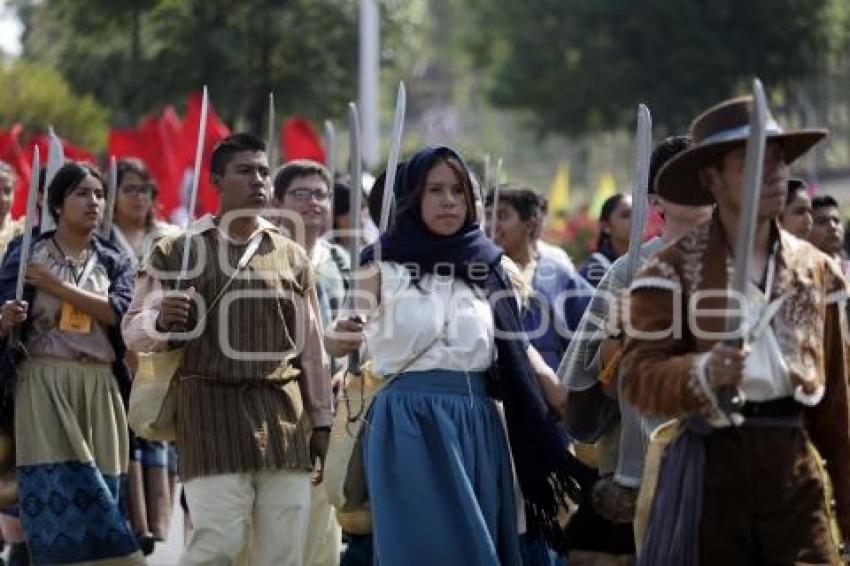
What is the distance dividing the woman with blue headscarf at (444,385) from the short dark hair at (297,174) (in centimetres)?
292

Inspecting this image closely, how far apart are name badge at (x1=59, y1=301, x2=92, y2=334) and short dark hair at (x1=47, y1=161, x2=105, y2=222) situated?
0.42 meters

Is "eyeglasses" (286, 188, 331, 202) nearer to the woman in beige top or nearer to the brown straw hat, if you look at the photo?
the woman in beige top

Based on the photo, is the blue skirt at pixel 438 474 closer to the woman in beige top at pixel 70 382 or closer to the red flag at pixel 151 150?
the woman in beige top at pixel 70 382

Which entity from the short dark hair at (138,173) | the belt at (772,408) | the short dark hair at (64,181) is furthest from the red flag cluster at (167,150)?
the belt at (772,408)

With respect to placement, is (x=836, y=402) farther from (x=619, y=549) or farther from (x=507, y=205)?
(x=507, y=205)

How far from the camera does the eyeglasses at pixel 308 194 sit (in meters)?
10.2

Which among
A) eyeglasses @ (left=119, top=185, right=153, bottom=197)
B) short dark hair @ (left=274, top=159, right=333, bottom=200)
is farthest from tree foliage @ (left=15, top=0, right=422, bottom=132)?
short dark hair @ (left=274, top=159, right=333, bottom=200)

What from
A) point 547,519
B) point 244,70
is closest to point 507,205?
point 547,519

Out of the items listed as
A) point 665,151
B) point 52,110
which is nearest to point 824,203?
point 665,151

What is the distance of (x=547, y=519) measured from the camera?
7.43m

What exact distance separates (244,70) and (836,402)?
15850 mm

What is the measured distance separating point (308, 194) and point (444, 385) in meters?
3.04

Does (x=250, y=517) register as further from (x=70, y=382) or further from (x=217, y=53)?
(x=217, y=53)

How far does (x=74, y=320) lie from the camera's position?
9102 mm
